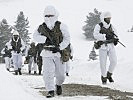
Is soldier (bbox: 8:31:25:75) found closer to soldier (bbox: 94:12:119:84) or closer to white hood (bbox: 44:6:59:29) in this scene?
soldier (bbox: 94:12:119:84)

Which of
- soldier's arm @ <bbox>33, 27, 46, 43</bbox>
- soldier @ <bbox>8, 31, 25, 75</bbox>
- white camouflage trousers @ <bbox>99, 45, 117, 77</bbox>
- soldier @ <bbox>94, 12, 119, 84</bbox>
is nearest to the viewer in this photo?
soldier's arm @ <bbox>33, 27, 46, 43</bbox>

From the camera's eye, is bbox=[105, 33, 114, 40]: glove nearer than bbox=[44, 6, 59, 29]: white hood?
No

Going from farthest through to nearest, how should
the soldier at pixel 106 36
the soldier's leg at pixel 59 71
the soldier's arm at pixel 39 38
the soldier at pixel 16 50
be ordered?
1. the soldier at pixel 16 50
2. the soldier at pixel 106 36
3. the soldier's leg at pixel 59 71
4. the soldier's arm at pixel 39 38

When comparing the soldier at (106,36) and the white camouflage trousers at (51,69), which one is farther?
the soldier at (106,36)

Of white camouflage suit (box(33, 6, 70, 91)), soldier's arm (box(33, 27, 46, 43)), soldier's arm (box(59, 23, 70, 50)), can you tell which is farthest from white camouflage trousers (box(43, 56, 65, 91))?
soldier's arm (box(33, 27, 46, 43))

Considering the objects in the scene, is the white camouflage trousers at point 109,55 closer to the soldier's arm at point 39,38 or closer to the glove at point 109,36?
the glove at point 109,36

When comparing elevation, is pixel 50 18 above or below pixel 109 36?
above

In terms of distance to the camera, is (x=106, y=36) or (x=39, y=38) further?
(x=106, y=36)

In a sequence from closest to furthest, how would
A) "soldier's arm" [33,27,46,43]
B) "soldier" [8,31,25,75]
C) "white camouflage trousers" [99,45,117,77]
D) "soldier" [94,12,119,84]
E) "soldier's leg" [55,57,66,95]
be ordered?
"soldier's arm" [33,27,46,43] → "soldier's leg" [55,57,66,95] → "soldier" [94,12,119,84] → "white camouflage trousers" [99,45,117,77] → "soldier" [8,31,25,75]

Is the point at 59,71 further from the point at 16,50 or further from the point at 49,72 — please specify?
the point at 16,50

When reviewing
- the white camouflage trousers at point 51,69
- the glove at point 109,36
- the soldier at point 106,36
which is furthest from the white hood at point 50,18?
the glove at point 109,36

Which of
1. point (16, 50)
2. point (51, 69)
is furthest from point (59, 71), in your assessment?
point (16, 50)

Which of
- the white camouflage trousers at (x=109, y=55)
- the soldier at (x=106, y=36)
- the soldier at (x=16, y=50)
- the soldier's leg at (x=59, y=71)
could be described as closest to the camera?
the soldier's leg at (x=59, y=71)

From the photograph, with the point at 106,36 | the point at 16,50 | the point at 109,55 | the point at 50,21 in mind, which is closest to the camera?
the point at 50,21
